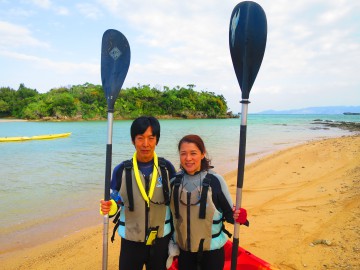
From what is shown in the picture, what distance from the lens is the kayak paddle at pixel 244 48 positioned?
2455mm

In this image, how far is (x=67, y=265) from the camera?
370 cm

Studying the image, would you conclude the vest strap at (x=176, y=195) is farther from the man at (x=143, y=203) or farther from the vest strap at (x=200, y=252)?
the vest strap at (x=200, y=252)

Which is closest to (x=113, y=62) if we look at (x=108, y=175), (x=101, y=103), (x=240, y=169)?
(x=108, y=175)

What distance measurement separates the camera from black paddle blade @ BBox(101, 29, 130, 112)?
2.89m

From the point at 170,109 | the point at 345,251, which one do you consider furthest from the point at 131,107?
the point at 345,251

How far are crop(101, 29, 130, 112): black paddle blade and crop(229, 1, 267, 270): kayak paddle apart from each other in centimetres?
110

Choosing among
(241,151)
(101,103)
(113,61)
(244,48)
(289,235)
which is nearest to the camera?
(241,151)

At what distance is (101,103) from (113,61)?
200ft

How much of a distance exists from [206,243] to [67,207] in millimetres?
4939

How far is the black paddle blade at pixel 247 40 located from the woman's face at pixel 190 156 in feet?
2.43

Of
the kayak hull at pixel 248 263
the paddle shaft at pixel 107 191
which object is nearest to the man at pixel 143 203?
the paddle shaft at pixel 107 191

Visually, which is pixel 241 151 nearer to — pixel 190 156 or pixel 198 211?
pixel 190 156

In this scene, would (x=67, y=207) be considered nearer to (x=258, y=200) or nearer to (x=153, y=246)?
(x=258, y=200)

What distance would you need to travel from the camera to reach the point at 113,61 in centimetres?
292
